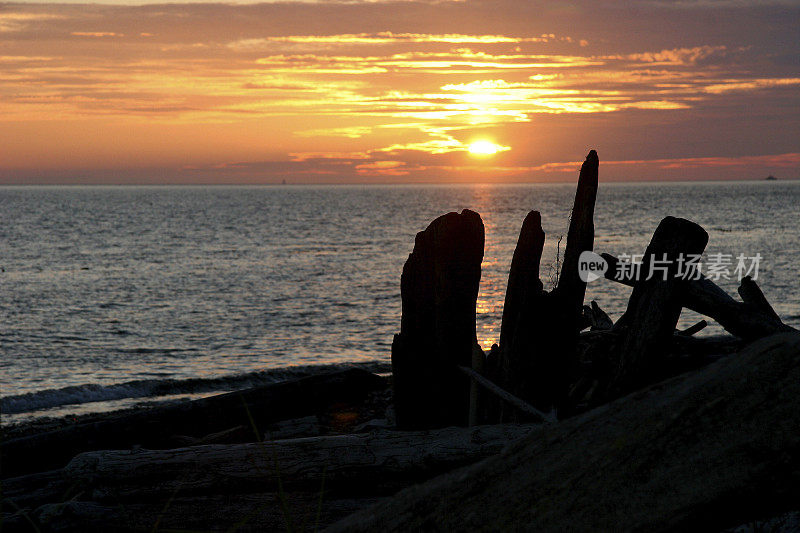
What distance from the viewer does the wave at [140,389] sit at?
14945mm

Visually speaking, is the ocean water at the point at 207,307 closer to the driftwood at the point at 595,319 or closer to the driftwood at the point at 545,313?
the driftwood at the point at 595,319

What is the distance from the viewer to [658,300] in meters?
5.51

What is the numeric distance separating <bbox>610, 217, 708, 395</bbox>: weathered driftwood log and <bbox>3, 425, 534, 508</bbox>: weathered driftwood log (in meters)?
1.42

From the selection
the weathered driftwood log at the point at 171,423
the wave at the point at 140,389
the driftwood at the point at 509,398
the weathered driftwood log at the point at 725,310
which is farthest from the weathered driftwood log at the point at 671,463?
the wave at the point at 140,389

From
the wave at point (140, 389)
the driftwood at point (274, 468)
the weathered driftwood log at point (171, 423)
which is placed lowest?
the wave at point (140, 389)

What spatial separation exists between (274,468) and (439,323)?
2.10 metres

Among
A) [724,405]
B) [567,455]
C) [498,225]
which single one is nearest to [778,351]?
[724,405]

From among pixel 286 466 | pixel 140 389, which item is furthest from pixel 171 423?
pixel 140 389

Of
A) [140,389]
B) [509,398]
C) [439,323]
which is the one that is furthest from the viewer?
[140,389]

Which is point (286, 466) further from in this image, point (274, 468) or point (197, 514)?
point (197, 514)

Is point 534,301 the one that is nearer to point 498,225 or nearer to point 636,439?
point 636,439

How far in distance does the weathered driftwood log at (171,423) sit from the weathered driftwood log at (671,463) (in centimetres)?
509

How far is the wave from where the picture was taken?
14945mm

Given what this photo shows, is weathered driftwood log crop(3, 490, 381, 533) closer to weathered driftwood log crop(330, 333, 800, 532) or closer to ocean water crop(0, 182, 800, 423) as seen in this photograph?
weathered driftwood log crop(330, 333, 800, 532)
